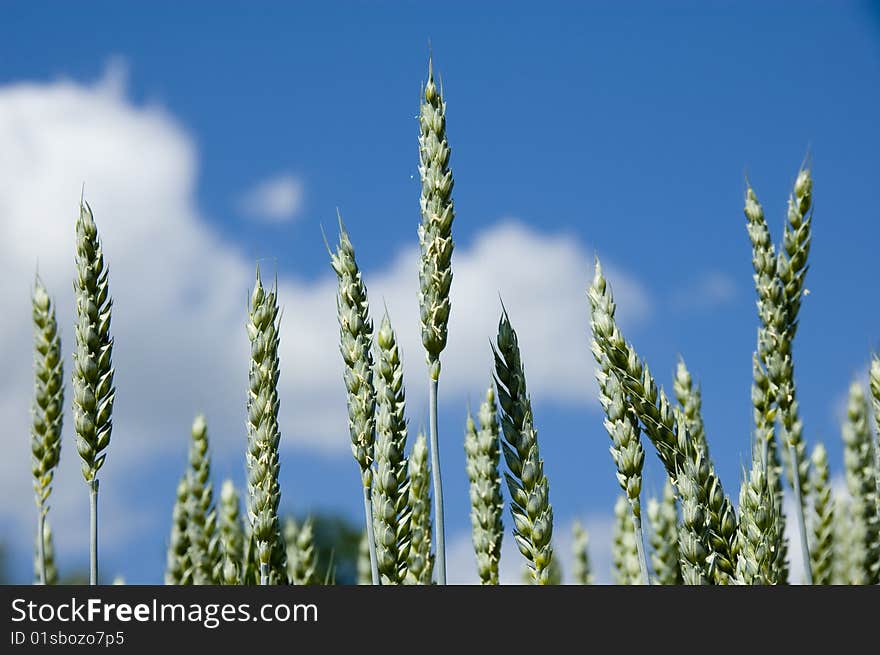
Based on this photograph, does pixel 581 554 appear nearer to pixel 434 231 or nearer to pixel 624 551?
pixel 624 551

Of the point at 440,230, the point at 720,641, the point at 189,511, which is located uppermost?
the point at 440,230

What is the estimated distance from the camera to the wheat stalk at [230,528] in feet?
16.4

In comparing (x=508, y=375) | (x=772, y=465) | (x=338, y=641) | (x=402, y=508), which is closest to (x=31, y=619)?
(x=338, y=641)

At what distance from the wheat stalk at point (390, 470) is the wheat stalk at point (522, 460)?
383 mm

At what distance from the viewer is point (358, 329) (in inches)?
135

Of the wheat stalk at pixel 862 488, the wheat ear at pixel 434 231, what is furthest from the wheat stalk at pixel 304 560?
the wheat stalk at pixel 862 488

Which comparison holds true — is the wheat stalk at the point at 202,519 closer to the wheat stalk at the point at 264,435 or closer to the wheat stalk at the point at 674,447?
the wheat stalk at the point at 264,435

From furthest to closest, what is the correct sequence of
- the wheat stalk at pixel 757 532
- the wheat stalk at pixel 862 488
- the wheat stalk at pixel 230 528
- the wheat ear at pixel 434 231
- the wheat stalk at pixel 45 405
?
the wheat stalk at pixel 862 488
the wheat stalk at pixel 230 528
the wheat stalk at pixel 45 405
the wheat ear at pixel 434 231
the wheat stalk at pixel 757 532

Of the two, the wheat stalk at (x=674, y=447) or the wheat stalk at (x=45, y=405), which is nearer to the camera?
the wheat stalk at (x=674, y=447)

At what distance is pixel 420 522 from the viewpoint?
455cm

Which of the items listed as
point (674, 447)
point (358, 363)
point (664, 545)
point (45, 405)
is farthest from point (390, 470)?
point (664, 545)

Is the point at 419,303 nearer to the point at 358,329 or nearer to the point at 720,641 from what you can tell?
the point at 358,329

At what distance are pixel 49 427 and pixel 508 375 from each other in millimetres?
2162

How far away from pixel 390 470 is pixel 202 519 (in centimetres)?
211
